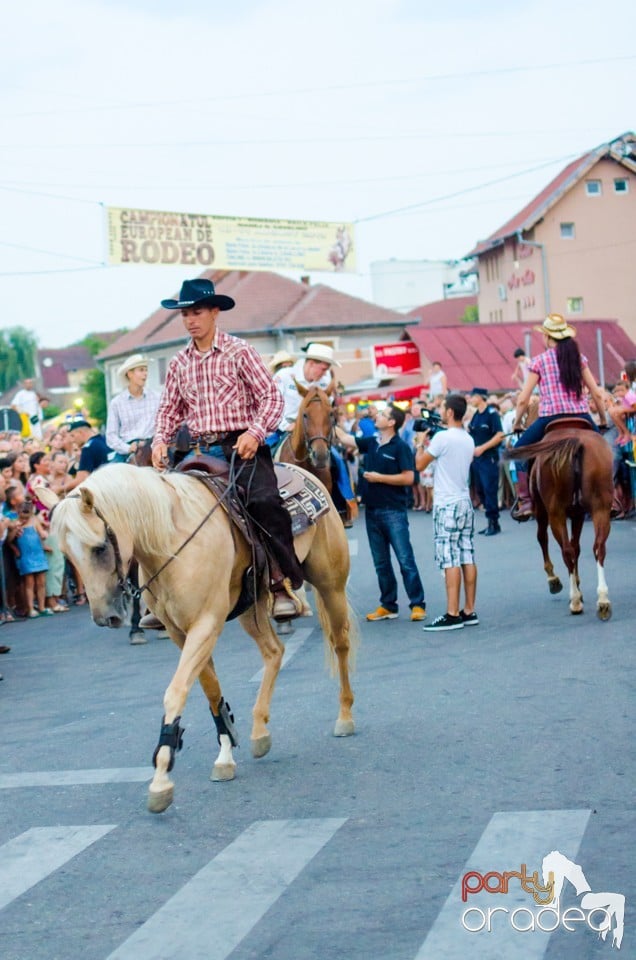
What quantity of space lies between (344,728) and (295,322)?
60660 millimetres

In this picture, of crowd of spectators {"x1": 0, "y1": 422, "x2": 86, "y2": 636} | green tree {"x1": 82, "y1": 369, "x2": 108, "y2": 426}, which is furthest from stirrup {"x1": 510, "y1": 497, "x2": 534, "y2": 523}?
green tree {"x1": 82, "y1": 369, "x2": 108, "y2": 426}

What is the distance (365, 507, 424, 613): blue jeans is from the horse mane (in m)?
6.61

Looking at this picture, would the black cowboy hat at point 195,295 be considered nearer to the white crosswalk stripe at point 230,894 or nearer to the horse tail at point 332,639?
the horse tail at point 332,639

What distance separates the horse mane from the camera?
701 centimetres

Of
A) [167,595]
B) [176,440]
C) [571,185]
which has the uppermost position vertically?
[571,185]

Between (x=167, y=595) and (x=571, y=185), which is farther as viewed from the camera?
(x=571, y=185)

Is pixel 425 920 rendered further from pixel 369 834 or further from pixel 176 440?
pixel 176 440

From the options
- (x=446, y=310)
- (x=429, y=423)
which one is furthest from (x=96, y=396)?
(x=429, y=423)

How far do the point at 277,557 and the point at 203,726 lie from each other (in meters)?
1.69

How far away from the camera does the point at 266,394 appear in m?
8.36

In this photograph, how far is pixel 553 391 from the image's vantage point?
1338 centimetres

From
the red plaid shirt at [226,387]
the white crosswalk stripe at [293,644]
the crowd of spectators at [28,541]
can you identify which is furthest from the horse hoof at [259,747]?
the crowd of spectators at [28,541]

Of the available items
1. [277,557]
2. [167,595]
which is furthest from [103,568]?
[277,557]

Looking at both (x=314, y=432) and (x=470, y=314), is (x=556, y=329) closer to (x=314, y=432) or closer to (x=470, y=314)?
(x=314, y=432)
